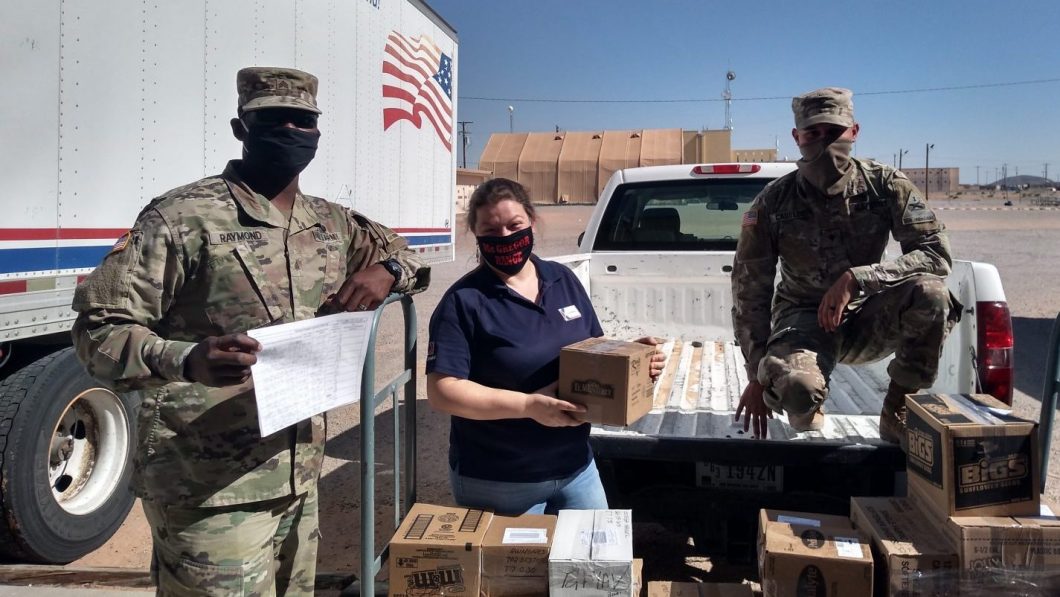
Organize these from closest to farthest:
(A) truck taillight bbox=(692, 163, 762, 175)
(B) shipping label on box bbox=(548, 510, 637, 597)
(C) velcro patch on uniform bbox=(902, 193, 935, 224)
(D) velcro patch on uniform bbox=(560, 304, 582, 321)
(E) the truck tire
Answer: (B) shipping label on box bbox=(548, 510, 637, 597) → (D) velcro patch on uniform bbox=(560, 304, 582, 321) → (C) velcro patch on uniform bbox=(902, 193, 935, 224) → (E) the truck tire → (A) truck taillight bbox=(692, 163, 762, 175)

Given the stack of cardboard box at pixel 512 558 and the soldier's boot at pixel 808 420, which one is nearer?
the stack of cardboard box at pixel 512 558

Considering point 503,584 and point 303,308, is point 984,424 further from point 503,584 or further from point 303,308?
point 303,308

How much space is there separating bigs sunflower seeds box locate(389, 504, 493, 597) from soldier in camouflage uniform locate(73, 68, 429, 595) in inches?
12.7

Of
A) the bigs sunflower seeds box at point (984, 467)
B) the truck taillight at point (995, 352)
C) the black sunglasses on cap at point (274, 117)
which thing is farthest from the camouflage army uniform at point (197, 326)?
the truck taillight at point (995, 352)

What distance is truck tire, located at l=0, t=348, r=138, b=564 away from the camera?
3.55 meters

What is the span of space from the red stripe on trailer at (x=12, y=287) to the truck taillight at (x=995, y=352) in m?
3.86

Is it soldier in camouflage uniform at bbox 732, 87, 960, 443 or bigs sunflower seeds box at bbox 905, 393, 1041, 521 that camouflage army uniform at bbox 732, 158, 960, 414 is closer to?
soldier in camouflage uniform at bbox 732, 87, 960, 443

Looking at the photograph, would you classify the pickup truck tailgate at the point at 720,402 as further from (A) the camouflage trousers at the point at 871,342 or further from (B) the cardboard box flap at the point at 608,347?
(B) the cardboard box flap at the point at 608,347

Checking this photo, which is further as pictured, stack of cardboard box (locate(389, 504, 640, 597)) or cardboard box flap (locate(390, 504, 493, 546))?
cardboard box flap (locate(390, 504, 493, 546))

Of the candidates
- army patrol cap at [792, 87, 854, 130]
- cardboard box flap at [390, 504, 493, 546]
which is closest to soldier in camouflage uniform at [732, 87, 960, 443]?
army patrol cap at [792, 87, 854, 130]

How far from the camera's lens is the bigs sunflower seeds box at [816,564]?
2238 mm

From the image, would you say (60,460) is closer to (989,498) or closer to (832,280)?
(832,280)

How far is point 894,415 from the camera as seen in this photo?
9.71 feet

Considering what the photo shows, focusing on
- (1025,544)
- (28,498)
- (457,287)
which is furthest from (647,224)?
(28,498)
